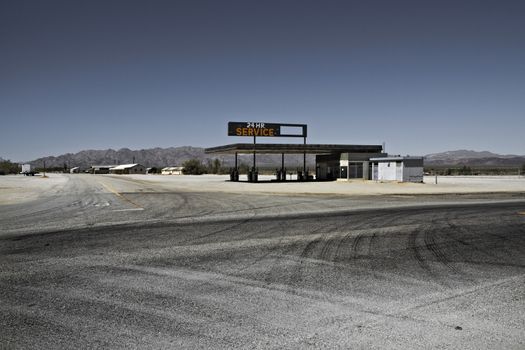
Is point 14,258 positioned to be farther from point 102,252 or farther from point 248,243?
point 248,243

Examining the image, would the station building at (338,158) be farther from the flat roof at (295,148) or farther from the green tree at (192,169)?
the green tree at (192,169)

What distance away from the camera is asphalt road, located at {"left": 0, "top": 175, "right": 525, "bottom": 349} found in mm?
4328

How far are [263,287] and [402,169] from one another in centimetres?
4444

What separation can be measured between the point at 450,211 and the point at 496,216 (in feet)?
6.38

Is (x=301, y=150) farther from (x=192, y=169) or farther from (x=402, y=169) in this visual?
(x=192, y=169)

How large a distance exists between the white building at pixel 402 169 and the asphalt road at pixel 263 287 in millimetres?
36753

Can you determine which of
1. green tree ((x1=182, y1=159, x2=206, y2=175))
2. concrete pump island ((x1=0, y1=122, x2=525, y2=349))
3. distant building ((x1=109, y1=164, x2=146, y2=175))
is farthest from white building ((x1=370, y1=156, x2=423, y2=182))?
distant building ((x1=109, y1=164, x2=146, y2=175))

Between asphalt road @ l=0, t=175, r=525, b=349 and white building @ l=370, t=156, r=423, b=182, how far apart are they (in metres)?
36.8

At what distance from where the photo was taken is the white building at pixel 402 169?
47.3 metres

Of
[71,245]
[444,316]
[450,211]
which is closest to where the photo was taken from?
[444,316]

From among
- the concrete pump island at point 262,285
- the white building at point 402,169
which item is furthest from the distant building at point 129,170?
the concrete pump island at point 262,285

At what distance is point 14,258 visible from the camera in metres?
7.93

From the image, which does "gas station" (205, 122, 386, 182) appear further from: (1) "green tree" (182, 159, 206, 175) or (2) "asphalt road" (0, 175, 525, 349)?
(1) "green tree" (182, 159, 206, 175)

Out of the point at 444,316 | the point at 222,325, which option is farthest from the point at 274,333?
the point at 444,316
